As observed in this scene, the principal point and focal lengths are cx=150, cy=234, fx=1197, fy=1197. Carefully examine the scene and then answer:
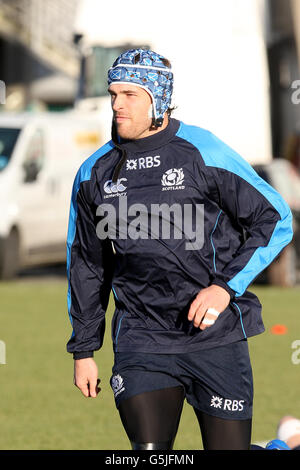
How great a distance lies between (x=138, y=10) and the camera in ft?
64.2

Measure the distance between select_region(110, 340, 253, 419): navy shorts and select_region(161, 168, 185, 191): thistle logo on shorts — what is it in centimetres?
73

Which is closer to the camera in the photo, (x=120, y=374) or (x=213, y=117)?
(x=120, y=374)

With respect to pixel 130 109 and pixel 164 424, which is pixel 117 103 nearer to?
pixel 130 109

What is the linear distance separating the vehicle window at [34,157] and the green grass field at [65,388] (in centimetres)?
255

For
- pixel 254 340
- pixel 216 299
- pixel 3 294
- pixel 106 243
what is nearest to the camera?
pixel 216 299

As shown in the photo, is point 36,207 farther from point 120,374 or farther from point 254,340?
point 120,374

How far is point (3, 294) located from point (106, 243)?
11042mm

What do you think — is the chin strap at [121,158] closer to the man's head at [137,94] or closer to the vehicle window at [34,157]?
the man's head at [137,94]

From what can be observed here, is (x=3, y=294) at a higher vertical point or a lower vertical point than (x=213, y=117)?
lower

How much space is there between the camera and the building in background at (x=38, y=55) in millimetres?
41438

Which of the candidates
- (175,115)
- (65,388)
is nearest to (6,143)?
(175,115)

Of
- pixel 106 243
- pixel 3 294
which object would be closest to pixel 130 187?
pixel 106 243

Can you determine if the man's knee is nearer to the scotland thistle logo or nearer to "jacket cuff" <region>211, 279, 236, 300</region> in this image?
"jacket cuff" <region>211, 279, 236, 300</region>

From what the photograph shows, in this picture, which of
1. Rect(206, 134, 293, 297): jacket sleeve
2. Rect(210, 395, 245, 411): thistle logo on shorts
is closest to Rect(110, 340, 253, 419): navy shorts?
Rect(210, 395, 245, 411): thistle logo on shorts
